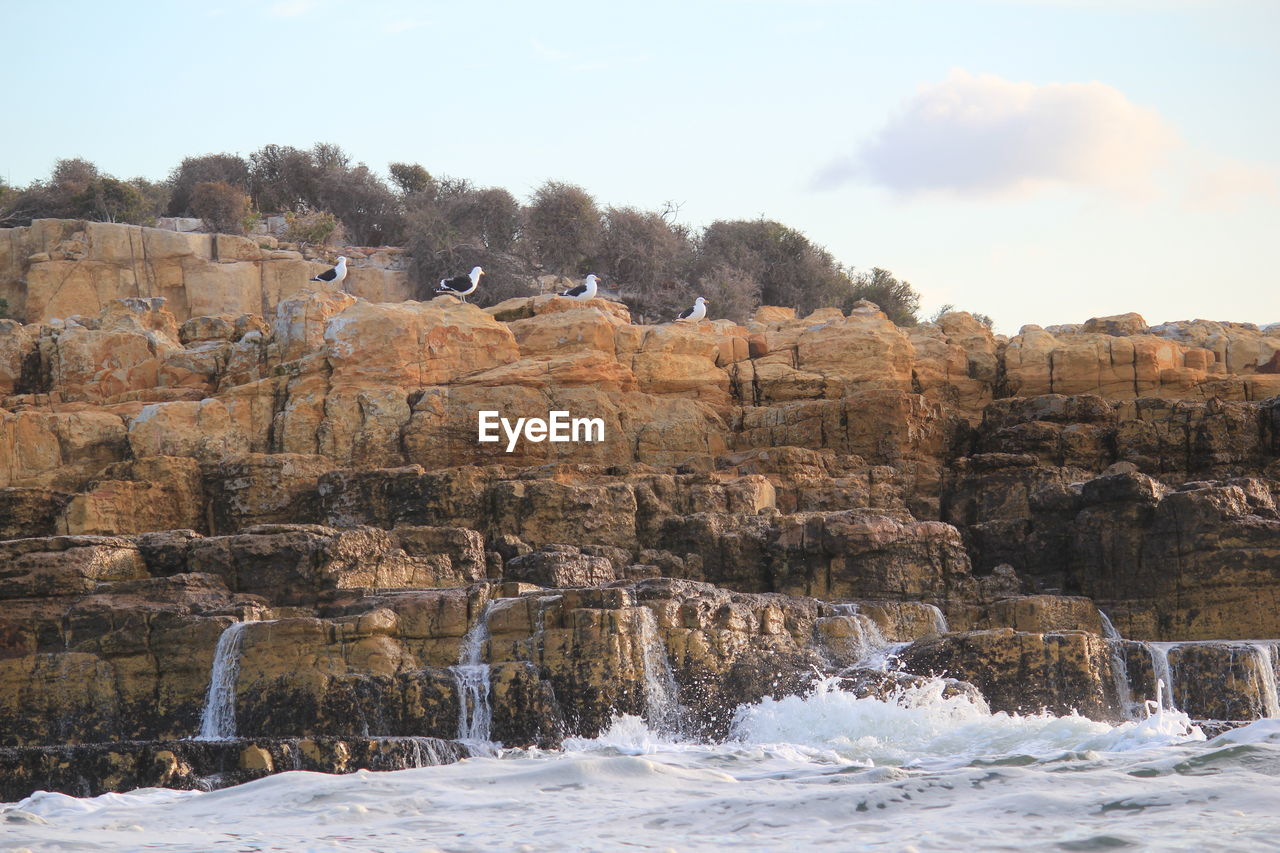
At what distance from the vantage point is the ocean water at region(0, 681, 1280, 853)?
918cm

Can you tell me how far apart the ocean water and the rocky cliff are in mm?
1221

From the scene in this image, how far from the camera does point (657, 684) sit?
15.4 m

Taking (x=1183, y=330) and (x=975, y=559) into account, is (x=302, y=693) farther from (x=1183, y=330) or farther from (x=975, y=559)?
(x=1183, y=330)

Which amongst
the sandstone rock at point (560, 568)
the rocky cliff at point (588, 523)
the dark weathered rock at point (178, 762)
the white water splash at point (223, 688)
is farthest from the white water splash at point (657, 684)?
the white water splash at point (223, 688)

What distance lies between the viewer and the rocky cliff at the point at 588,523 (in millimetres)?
15156

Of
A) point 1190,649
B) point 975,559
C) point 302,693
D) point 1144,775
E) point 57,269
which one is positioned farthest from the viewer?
point 57,269

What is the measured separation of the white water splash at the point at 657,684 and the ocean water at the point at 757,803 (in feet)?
3.67

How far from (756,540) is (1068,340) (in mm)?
10479

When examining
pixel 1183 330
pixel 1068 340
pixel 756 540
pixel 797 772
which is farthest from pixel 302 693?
pixel 1183 330

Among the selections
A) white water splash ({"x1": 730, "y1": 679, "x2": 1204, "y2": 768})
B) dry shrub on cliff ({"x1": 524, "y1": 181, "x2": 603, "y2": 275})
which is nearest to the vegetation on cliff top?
dry shrub on cliff ({"x1": 524, "y1": 181, "x2": 603, "y2": 275})

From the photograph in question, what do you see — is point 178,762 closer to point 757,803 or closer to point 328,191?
point 757,803

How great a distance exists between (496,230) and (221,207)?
682 centimetres

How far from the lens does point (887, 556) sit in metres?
18.8

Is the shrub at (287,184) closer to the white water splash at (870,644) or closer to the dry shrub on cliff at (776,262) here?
the dry shrub on cliff at (776,262)
